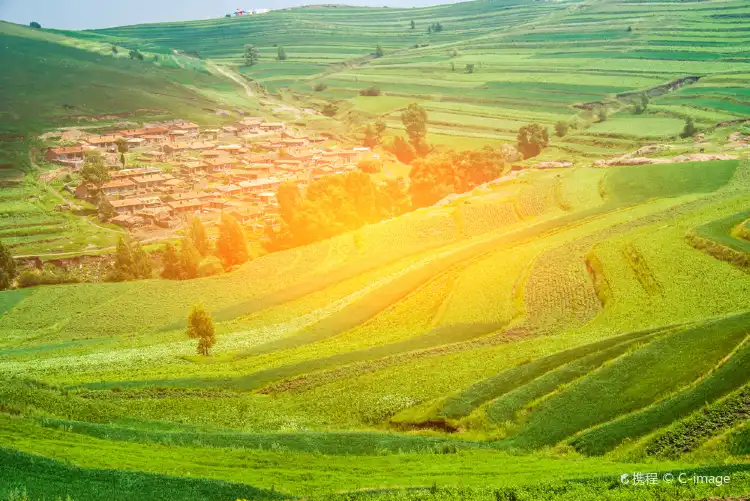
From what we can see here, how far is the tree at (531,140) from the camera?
12200 centimetres

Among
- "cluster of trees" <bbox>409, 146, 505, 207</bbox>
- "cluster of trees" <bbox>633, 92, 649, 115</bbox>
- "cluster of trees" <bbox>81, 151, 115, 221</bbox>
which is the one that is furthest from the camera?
"cluster of trees" <bbox>633, 92, 649, 115</bbox>

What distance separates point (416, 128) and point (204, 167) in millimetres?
44646

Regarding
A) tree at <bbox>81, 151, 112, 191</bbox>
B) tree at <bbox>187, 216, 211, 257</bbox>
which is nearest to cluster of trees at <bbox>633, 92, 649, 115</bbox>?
tree at <bbox>187, 216, 211, 257</bbox>

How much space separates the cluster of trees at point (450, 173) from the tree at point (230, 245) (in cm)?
3647

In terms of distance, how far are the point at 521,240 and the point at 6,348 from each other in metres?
46.6

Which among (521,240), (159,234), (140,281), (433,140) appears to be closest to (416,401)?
(521,240)

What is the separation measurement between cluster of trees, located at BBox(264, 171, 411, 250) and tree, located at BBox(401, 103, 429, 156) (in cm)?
3701

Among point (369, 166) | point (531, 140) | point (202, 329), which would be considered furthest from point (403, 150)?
point (202, 329)

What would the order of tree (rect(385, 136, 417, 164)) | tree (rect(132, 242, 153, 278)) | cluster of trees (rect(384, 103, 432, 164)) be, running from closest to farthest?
tree (rect(132, 242, 153, 278))
tree (rect(385, 136, 417, 164))
cluster of trees (rect(384, 103, 432, 164))

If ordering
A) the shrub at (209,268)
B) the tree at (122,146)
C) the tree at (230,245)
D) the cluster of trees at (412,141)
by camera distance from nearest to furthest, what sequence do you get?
the shrub at (209,268) → the tree at (230,245) → the tree at (122,146) → the cluster of trees at (412,141)

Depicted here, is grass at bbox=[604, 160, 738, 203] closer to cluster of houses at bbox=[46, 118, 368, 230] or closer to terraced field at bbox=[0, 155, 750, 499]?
terraced field at bbox=[0, 155, 750, 499]

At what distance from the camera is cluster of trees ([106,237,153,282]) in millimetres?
70062

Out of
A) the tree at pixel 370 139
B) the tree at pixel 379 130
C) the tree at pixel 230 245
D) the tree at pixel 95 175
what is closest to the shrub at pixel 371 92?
the tree at pixel 379 130

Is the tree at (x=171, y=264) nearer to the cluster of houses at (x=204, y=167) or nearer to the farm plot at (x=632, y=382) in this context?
the cluster of houses at (x=204, y=167)
